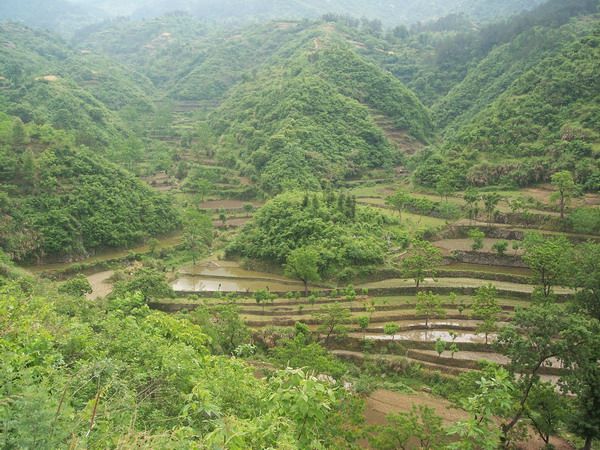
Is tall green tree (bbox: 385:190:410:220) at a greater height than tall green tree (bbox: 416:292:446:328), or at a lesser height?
greater

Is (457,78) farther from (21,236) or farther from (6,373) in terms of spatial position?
(6,373)

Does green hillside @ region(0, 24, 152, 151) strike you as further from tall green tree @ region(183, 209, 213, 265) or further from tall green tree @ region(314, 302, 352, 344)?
tall green tree @ region(314, 302, 352, 344)

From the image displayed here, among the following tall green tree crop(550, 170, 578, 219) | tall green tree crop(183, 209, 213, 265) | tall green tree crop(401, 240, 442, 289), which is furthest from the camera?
tall green tree crop(183, 209, 213, 265)

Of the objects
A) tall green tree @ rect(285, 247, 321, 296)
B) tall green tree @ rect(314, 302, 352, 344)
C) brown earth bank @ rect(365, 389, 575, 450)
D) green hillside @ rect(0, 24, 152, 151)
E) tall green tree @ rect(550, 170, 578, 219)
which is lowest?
brown earth bank @ rect(365, 389, 575, 450)

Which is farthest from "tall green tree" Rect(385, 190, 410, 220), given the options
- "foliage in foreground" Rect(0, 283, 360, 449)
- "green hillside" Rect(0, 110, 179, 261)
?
→ "foliage in foreground" Rect(0, 283, 360, 449)

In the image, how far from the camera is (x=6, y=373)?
5.55 m

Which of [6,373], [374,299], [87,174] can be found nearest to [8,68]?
[87,174]

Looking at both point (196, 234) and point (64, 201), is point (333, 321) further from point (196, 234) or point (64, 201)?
point (64, 201)

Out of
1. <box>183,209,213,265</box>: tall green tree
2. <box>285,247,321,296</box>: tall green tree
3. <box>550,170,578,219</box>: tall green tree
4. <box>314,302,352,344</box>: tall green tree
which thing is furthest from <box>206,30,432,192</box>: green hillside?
<box>314,302,352,344</box>: tall green tree

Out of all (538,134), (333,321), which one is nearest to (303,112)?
(538,134)

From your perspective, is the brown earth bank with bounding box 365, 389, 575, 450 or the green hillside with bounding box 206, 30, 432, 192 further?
the green hillside with bounding box 206, 30, 432, 192

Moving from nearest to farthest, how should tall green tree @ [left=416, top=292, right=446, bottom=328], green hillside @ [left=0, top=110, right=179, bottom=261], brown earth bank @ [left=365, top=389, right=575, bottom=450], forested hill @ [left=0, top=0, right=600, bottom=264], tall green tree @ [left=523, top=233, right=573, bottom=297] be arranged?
brown earth bank @ [left=365, top=389, right=575, bottom=450], tall green tree @ [left=416, top=292, right=446, bottom=328], tall green tree @ [left=523, top=233, right=573, bottom=297], green hillside @ [left=0, top=110, right=179, bottom=261], forested hill @ [left=0, top=0, right=600, bottom=264]

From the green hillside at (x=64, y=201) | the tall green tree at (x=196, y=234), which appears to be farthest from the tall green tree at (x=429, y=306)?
the green hillside at (x=64, y=201)

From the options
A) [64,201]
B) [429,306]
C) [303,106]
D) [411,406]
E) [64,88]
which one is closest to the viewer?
[411,406]
